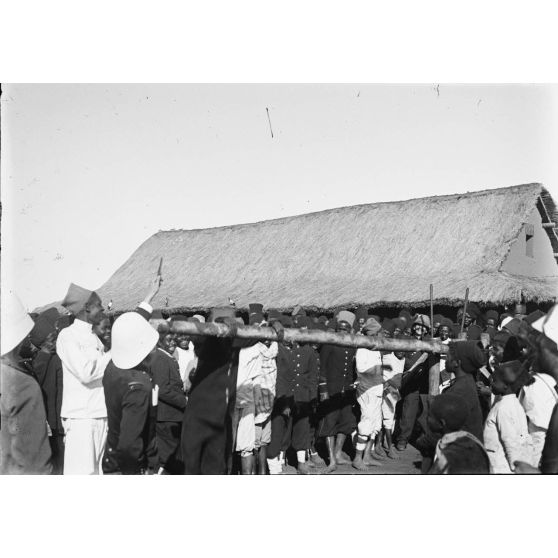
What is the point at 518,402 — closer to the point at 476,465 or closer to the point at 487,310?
the point at 476,465

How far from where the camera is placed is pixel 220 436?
579 centimetres

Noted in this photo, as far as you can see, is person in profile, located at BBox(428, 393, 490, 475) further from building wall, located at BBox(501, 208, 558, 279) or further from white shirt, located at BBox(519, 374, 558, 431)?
building wall, located at BBox(501, 208, 558, 279)

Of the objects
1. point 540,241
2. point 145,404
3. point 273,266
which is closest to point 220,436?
point 145,404

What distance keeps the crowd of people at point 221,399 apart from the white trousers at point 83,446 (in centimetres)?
1

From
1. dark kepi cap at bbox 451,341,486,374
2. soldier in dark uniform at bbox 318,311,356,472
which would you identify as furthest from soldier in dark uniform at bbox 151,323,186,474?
dark kepi cap at bbox 451,341,486,374

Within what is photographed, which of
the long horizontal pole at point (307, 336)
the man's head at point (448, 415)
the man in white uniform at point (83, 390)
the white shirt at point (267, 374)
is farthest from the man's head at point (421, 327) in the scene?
the man in white uniform at point (83, 390)

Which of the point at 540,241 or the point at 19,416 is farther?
the point at 540,241

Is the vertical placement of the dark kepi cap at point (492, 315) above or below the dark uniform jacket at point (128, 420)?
above

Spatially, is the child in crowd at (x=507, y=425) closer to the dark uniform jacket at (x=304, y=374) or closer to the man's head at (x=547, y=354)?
the man's head at (x=547, y=354)

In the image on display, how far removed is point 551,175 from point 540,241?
524 cm

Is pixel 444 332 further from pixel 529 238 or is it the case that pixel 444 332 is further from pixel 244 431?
pixel 529 238

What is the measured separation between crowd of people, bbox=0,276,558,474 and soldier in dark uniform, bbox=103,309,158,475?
0.01 m

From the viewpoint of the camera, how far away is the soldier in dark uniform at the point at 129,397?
4.94 metres

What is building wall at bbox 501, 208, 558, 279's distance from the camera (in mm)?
16516
